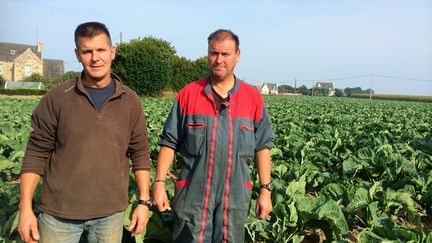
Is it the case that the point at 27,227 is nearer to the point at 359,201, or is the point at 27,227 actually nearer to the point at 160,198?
the point at 160,198

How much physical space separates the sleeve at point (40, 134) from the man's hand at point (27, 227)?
25cm

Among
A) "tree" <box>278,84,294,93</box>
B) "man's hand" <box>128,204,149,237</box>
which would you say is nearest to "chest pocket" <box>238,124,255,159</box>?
"man's hand" <box>128,204,149,237</box>

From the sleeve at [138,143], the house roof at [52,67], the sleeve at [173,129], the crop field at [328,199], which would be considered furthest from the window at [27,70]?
the sleeve at [138,143]

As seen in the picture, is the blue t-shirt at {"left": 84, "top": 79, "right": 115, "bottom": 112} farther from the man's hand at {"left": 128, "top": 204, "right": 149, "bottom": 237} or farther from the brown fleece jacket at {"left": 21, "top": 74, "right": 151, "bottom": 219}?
the man's hand at {"left": 128, "top": 204, "right": 149, "bottom": 237}

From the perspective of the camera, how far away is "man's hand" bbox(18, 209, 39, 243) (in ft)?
7.50

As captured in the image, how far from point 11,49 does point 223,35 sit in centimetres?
8088

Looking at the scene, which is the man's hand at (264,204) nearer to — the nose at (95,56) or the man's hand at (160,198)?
the man's hand at (160,198)

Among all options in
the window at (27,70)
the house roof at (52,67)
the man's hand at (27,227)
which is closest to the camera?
the man's hand at (27,227)

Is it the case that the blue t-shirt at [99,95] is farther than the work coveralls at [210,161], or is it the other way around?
the work coveralls at [210,161]

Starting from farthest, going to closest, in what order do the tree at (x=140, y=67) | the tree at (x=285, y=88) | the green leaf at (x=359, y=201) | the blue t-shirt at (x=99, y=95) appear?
the tree at (x=285, y=88)
the tree at (x=140, y=67)
the green leaf at (x=359, y=201)
the blue t-shirt at (x=99, y=95)

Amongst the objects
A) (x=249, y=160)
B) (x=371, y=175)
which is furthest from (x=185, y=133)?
(x=371, y=175)

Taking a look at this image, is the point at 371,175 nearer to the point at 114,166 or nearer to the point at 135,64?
the point at 114,166

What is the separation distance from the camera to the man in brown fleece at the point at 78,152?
2.31m

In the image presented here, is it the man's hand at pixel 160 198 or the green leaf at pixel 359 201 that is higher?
the man's hand at pixel 160 198
